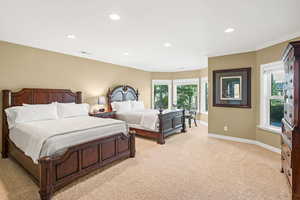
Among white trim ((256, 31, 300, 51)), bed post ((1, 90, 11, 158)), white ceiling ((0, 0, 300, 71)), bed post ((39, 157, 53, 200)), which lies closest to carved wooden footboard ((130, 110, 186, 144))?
white ceiling ((0, 0, 300, 71))

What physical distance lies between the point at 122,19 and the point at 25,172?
3063 millimetres

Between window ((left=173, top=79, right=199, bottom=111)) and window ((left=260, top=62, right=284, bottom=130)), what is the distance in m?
3.37

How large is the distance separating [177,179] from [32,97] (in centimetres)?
367

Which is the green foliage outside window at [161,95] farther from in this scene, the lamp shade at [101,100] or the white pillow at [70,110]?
the white pillow at [70,110]

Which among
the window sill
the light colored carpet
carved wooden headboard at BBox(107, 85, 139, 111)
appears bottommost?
the light colored carpet

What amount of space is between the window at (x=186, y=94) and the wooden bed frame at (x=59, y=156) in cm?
477

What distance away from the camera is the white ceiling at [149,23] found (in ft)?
6.81

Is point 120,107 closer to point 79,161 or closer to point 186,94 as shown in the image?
point 79,161

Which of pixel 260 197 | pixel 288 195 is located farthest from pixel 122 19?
pixel 288 195

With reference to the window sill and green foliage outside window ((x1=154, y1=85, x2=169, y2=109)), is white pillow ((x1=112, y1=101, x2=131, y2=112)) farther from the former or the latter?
the window sill

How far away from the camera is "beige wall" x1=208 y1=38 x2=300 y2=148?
3688 mm

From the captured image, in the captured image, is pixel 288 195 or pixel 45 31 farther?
pixel 45 31

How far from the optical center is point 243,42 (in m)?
3.58

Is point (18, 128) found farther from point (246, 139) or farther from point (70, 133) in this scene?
point (246, 139)
